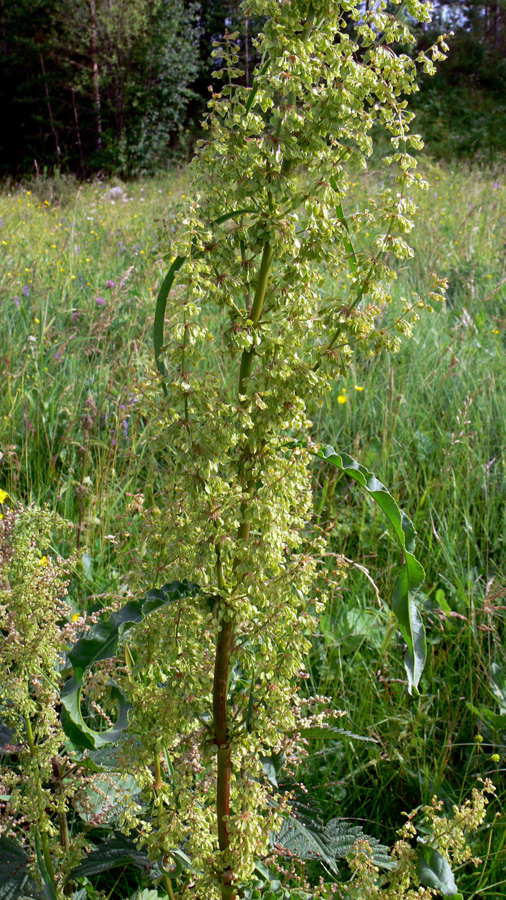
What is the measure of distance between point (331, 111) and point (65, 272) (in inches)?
182

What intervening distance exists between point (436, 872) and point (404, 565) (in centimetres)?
61

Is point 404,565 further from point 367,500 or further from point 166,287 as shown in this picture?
point 367,500

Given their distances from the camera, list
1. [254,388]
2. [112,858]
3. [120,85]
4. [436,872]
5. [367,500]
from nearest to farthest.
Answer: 1. [254,388]
2. [436,872]
3. [112,858]
4. [367,500]
5. [120,85]

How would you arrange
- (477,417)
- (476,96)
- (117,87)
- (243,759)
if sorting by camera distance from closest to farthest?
(243,759) < (477,417) < (117,87) < (476,96)

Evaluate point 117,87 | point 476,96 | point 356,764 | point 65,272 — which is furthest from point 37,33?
point 356,764

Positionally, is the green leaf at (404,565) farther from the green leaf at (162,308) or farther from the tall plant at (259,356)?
the green leaf at (162,308)

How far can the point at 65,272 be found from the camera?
16.8 feet

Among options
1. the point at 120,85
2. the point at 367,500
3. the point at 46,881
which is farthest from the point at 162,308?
the point at 120,85

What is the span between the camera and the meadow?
73.3 inches

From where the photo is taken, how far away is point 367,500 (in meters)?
2.71

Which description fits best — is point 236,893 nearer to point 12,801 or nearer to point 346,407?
point 12,801

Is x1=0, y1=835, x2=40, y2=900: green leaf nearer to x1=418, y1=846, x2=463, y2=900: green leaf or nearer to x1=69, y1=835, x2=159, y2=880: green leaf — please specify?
x1=69, y1=835, x2=159, y2=880: green leaf

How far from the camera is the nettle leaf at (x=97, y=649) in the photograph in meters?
0.91

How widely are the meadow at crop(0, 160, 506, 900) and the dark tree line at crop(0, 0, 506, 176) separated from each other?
53.3 feet
